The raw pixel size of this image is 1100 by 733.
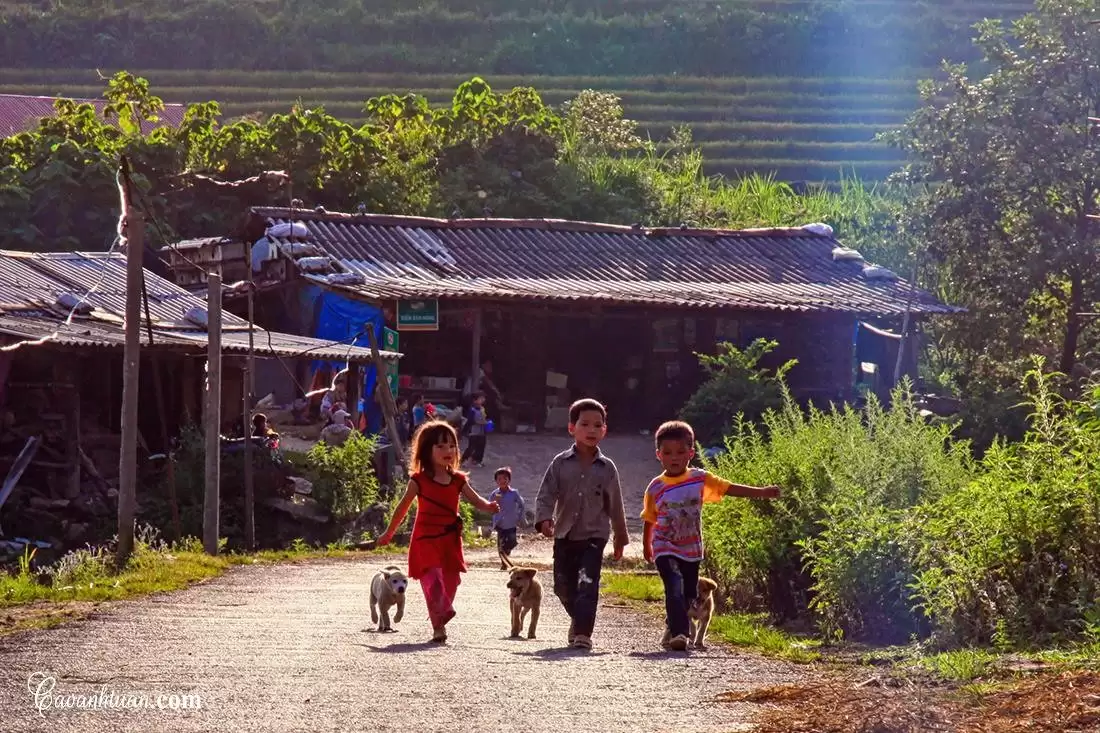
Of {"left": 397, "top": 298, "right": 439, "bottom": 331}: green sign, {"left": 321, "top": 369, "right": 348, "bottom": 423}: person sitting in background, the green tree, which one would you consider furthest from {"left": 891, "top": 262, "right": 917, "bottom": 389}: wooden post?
A: {"left": 321, "top": 369, "right": 348, "bottom": 423}: person sitting in background

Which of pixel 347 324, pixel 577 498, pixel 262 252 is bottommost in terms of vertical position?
pixel 577 498

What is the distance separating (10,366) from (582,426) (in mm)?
14092

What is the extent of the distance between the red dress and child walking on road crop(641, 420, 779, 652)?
113 cm

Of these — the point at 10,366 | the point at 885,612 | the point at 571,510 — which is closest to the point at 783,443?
the point at 885,612

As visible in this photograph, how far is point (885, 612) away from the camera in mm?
10234

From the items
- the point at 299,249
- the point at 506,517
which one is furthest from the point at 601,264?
the point at 506,517

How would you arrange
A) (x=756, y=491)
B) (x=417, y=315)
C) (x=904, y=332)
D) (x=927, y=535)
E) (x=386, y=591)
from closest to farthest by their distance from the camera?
(x=756, y=491), (x=386, y=591), (x=927, y=535), (x=417, y=315), (x=904, y=332)

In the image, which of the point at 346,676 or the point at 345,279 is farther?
the point at 345,279

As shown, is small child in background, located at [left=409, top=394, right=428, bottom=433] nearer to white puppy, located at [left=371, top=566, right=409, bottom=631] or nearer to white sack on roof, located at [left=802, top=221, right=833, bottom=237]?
white sack on roof, located at [left=802, top=221, right=833, bottom=237]

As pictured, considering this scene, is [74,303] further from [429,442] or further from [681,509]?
[681,509]

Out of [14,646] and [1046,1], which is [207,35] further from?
[14,646]

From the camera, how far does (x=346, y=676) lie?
7566mm

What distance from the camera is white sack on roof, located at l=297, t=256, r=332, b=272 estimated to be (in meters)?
Answer: 29.5

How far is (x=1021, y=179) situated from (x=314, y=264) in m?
12.9
